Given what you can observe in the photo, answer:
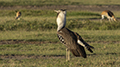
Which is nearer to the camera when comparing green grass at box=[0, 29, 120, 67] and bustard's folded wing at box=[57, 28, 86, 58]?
bustard's folded wing at box=[57, 28, 86, 58]

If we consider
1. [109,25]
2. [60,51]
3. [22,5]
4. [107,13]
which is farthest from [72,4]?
[60,51]

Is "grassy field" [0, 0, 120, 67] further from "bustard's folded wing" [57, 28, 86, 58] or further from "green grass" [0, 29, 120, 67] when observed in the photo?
"bustard's folded wing" [57, 28, 86, 58]

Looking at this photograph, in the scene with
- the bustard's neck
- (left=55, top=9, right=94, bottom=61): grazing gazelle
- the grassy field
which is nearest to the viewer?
(left=55, top=9, right=94, bottom=61): grazing gazelle

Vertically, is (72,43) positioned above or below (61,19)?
below

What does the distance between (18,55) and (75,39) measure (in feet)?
7.13

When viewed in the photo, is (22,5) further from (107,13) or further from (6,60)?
(6,60)

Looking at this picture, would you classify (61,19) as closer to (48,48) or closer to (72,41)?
(72,41)

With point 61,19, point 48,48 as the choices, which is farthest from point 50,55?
point 61,19

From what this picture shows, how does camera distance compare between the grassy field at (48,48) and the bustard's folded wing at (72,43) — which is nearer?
the bustard's folded wing at (72,43)

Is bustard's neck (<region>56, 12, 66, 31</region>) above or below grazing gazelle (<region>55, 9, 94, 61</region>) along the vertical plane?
above

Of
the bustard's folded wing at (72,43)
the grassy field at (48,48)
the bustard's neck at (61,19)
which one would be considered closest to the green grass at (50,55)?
the grassy field at (48,48)

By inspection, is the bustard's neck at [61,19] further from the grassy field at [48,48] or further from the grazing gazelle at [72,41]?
the grassy field at [48,48]

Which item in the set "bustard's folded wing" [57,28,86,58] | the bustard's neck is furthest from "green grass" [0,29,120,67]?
the bustard's neck

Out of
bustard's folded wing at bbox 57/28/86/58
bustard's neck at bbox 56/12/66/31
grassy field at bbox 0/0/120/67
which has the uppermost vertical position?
bustard's neck at bbox 56/12/66/31
